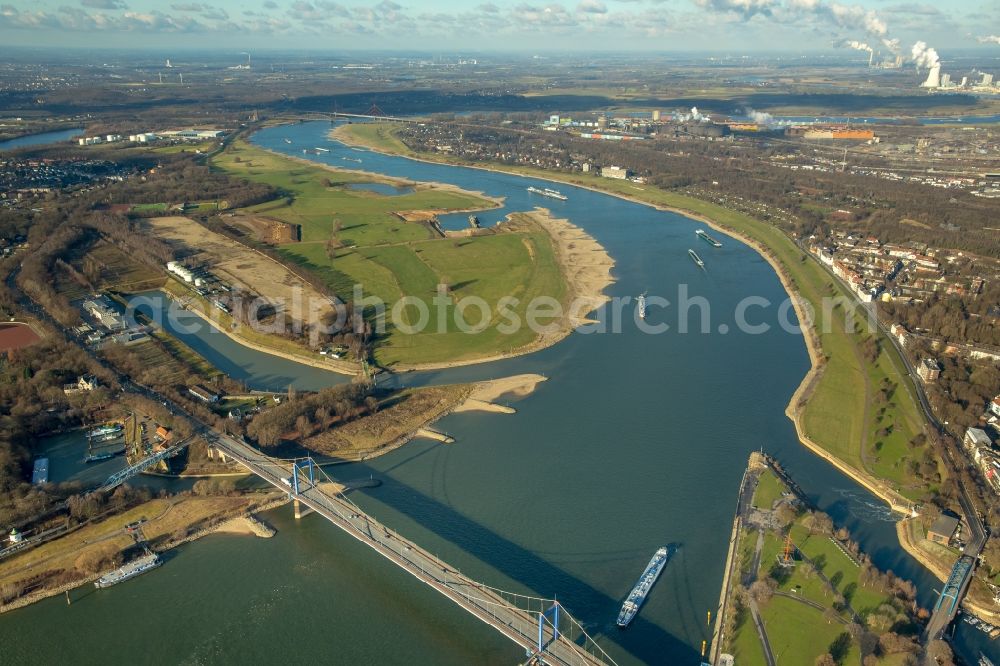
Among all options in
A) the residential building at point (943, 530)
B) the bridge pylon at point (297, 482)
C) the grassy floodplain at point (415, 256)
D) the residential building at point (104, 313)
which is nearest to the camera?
the residential building at point (943, 530)

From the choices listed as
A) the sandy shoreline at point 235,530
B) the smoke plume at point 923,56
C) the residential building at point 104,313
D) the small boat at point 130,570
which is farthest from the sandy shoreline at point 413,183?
the smoke plume at point 923,56

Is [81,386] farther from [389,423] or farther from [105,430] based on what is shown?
[389,423]

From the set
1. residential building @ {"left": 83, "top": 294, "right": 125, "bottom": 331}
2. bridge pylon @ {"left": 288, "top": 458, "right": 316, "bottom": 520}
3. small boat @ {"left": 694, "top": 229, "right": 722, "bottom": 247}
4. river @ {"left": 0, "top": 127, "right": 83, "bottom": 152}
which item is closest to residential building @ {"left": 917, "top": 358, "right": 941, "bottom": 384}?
small boat @ {"left": 694, "top": 229, "right": 722, "bottom": 247}

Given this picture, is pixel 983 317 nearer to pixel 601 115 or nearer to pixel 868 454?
pixel 868 454

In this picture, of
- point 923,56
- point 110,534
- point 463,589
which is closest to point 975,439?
point 463,589

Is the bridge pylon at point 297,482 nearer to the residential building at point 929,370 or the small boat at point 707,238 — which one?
the residential building at point 929,370
